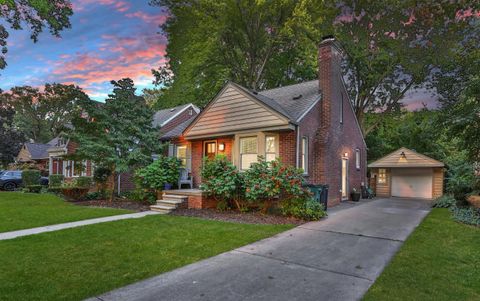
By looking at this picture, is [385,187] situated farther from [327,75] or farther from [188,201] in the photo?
[188,201]

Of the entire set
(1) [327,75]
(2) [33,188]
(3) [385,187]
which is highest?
(1) [327,75]

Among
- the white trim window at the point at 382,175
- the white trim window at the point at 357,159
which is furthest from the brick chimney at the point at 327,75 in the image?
the white trim window at the point at 382,175

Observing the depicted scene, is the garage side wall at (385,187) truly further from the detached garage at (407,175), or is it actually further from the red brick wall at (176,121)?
the red brick wall at (176,121)

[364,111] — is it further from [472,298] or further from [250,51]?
[472,298]

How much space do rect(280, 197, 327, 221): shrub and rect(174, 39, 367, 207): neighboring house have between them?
204 centimetres

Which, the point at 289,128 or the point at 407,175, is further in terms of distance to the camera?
the point at 407,175

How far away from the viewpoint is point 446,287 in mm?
3859

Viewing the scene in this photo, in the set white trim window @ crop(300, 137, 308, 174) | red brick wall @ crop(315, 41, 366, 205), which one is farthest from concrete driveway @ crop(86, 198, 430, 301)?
red brick wall @ crop(315, 41, 366, 205)

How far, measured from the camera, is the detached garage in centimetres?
1902

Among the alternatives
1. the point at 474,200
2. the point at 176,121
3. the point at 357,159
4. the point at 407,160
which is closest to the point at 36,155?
the point at 176,121

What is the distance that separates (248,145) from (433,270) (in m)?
8.39

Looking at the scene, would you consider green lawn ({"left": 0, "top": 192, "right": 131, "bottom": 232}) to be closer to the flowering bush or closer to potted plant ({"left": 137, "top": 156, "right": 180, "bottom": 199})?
potted plant ({"left": 137, "top": 156, "right": 180, "bottom": 199})

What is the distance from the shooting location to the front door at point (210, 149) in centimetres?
1356

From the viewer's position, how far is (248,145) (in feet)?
39.8
